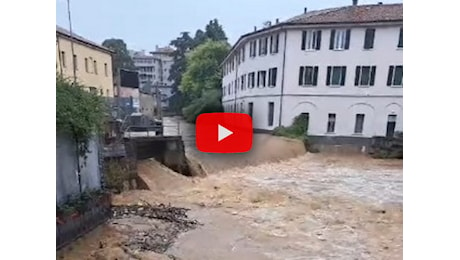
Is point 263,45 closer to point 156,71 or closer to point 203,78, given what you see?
point 203,78

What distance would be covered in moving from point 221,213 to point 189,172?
4.58 ft

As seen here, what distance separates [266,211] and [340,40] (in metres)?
2.41

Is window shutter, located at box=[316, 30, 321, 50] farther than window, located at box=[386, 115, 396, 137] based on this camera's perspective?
Yes

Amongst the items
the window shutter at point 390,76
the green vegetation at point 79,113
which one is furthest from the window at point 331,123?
the green vegetation at point 79,113

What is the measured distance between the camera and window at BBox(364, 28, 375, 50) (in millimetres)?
4293

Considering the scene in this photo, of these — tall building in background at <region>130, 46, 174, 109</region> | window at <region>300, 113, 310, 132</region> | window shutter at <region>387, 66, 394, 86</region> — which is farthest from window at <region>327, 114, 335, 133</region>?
tall building in background at <region>130, 46, 174, 109</region>

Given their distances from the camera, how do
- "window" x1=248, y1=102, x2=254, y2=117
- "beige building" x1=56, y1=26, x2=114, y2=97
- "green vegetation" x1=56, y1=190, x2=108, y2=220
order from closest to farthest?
"green vegetation" x1=56, y1=190, x2=108, y2=220 < "beige building" x1=56, y1=26, x2=114, y2=97 < "window" x1=248, y1=102, x2=254, y2=117

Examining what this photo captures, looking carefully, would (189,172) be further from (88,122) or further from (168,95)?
(88,122)

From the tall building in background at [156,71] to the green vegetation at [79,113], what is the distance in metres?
0.80

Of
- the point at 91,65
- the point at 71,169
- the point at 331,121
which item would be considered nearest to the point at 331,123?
the point at 331,121

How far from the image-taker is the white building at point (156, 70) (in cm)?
303

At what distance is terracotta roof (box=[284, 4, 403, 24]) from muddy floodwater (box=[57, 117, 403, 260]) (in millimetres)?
1425

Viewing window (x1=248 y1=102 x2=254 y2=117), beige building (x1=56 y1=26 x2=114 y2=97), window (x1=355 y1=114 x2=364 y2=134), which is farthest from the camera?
window (x1=355 y1=114 x2=364 y2=134)

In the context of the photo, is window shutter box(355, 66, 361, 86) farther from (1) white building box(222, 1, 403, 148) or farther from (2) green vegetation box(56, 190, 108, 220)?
(2) green vegetation box(56, 190, 108, 220)
